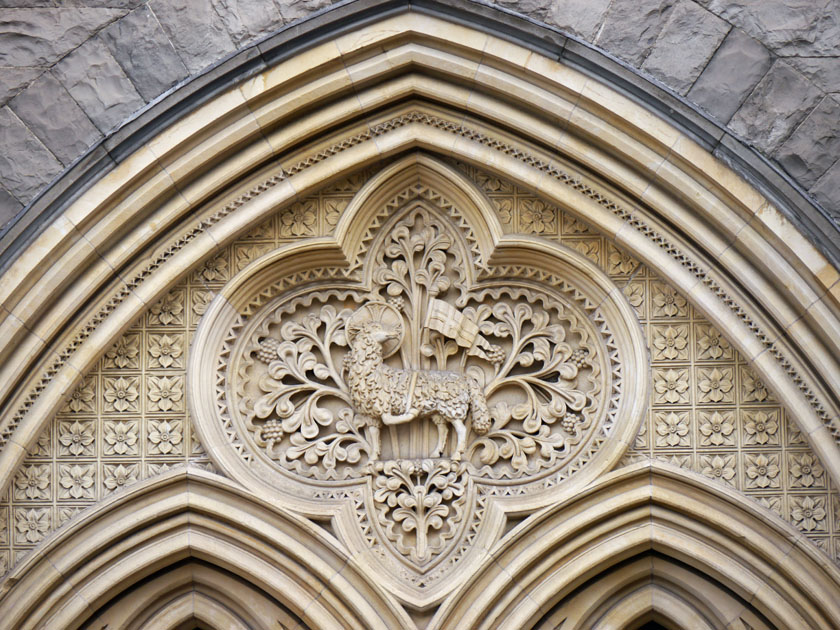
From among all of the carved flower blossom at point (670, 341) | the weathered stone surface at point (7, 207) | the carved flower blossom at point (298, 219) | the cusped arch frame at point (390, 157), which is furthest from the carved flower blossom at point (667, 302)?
the weathered stone surface at point (7, 207)

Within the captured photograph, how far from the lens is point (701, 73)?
721 centimetres

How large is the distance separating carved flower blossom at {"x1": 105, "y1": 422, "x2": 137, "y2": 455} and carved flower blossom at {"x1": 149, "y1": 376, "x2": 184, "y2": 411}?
0.16 metres

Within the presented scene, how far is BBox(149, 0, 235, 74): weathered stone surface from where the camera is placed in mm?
7316

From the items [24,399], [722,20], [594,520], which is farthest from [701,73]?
Answer: [24,399]

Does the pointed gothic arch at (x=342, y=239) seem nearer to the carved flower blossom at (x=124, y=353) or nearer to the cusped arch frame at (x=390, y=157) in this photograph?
the cusped arch frame at (x=390, y=157)

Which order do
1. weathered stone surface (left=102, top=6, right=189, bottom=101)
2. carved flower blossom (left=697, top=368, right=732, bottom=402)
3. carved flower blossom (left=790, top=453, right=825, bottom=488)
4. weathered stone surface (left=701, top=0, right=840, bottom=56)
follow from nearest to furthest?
weathered stone surface (left=701, top=0, right=840, bottom=56) → weathered stone surface (left=102, top=6, right=189, bottom=101) → carved flower blossom (left=790, top=453, right=825, bottom=488) → carved flower blossom (left=697, top=368, right=732, bottom=402)

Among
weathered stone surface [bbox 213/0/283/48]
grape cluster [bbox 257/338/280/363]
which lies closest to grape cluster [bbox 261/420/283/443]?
grape cluster [bbox 257/338/280/363]

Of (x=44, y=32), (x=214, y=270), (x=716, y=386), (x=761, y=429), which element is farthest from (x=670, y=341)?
(x=44, y=32)

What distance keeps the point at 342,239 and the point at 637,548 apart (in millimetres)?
2085

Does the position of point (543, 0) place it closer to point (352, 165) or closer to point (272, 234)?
point (352, 165)

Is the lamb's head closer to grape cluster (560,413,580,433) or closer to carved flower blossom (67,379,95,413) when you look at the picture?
grape cluster (560,413,580,433)

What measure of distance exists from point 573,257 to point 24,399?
2.75 m

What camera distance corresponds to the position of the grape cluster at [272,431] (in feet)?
25.2

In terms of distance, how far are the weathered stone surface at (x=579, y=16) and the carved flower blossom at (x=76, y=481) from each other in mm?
3126
